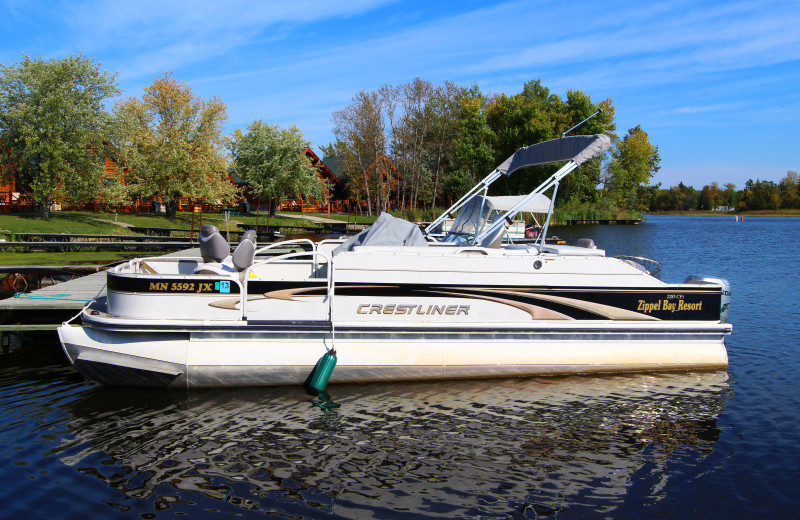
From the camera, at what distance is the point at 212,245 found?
7.97 metres

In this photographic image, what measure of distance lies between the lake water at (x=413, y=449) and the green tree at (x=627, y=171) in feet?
224

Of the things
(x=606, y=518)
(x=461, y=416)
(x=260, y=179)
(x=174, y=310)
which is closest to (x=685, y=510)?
(x=606, y=518)

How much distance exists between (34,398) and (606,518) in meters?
7.15

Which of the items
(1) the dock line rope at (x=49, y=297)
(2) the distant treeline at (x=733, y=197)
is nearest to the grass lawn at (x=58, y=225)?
(1) the dock line rope at (x=49, y=297)

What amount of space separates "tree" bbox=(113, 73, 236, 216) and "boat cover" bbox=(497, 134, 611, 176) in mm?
30091

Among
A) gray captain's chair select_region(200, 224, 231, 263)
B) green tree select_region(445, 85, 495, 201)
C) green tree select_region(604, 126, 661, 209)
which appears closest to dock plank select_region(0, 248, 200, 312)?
gray captain's chair select_region(200, 224, 231, 263)

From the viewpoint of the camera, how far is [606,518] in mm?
5051

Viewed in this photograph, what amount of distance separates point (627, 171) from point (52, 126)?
70.6 m

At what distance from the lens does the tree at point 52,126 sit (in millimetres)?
30734

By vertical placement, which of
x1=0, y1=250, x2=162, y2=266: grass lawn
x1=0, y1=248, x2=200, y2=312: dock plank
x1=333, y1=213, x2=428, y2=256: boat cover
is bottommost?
x1=0, y1=248, x2=200, y2=312: dock plank

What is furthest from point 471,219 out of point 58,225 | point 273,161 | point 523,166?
point 273,161

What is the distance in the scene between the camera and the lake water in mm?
5223

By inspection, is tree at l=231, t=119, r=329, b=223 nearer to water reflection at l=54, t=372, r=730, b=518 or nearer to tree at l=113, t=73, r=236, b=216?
tree at l=113, t=73, r=236, b=216

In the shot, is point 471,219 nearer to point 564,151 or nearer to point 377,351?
point 564,151
